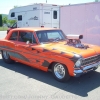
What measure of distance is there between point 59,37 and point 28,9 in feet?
28.9

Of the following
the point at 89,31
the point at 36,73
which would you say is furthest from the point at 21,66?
the point at 89,31

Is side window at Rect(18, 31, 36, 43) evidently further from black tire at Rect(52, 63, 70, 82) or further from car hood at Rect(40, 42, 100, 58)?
black tire at Rect(52, 63, 70, 82)

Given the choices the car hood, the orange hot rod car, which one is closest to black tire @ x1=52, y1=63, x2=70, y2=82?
the orange hot rod car

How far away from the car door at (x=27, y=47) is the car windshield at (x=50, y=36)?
24 cm

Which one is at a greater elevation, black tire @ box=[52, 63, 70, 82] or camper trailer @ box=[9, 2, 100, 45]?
camper trailer @ box=[9, 2, 100, 45]

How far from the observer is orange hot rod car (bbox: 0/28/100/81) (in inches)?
197

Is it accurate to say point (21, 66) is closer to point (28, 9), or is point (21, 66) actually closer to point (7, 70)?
point (7, 70)

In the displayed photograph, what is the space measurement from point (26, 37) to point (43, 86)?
2.12 m

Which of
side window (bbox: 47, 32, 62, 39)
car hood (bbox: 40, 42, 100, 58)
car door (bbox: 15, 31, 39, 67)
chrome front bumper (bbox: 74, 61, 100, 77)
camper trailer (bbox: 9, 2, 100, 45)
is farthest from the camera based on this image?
camper trailer (bbox: 9, 2, 100, 45)

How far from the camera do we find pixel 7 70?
670cm

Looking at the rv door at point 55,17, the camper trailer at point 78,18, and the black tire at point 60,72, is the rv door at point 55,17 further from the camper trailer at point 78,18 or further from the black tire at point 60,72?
the black tire at point 60,72

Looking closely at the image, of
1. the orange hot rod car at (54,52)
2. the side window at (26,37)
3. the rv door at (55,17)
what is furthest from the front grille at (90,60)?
the rv door at (55,17)

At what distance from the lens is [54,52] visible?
5.33m

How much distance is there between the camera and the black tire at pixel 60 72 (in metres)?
5.20
